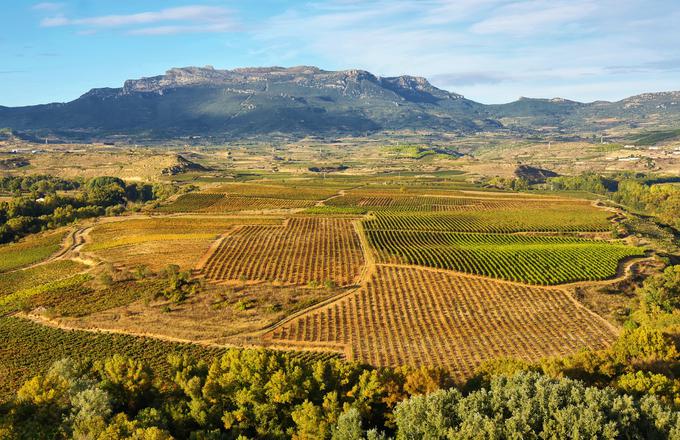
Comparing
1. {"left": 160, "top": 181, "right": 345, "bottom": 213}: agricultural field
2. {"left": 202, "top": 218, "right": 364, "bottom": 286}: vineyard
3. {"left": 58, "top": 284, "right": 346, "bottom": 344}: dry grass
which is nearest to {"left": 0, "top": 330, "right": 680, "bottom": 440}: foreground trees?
{"left": 58, "top": 284, "right": 346, "bottom": 344}: dry grass

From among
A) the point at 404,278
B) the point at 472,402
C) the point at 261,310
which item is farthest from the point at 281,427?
the point at 404,278

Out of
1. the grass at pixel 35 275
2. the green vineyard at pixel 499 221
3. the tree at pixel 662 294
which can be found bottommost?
the grass at pixel 35 275

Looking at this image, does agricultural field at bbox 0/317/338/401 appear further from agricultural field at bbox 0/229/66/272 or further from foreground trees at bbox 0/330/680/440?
agricultural field at bbox 0/229/66/272

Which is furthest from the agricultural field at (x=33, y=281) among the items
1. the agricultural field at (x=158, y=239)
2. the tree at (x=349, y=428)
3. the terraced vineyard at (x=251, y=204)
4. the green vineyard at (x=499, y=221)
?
the green vineyard at (x=499, y=221)

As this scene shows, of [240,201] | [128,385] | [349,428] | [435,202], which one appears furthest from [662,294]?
[240,201]

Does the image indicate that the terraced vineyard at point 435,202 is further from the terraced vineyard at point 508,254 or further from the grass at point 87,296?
the grass at point 87,296

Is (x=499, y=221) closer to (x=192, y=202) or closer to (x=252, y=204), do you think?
(x=252, y=204)
